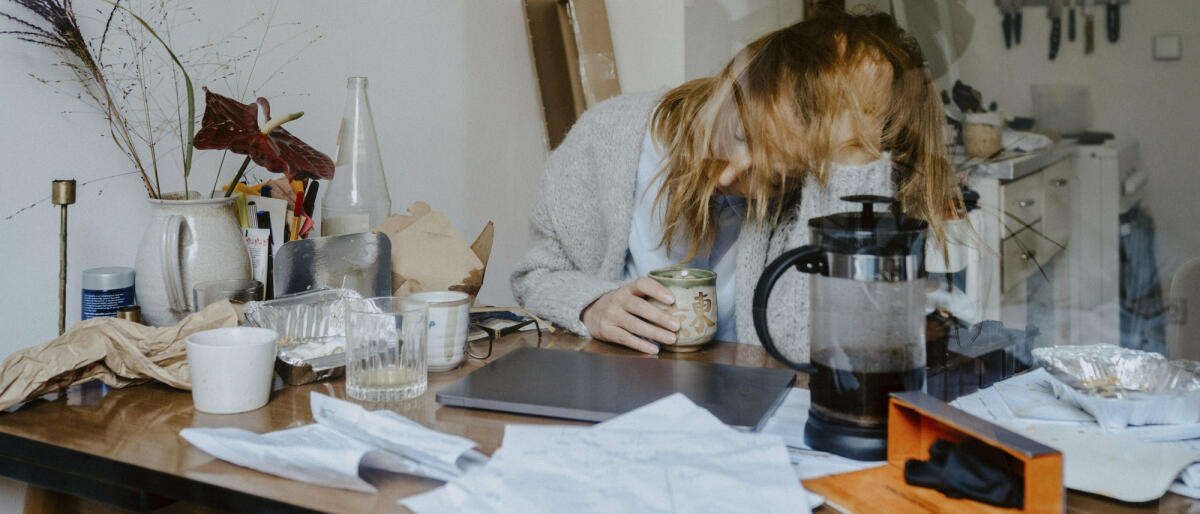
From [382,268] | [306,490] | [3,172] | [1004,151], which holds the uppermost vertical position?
[1004,151]

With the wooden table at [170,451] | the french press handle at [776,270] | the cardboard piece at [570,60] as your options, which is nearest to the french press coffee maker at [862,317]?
the french press handle at [776,270]

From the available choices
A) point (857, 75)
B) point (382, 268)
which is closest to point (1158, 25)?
point (857, 75)

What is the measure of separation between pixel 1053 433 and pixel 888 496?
0.19 meters

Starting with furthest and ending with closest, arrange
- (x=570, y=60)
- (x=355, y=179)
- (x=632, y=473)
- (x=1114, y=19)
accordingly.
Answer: (x=570, y=60) → (x=1114, y=19) → (x=355, y=179) → (x=632, y=473)

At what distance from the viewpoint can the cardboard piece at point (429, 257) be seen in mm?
1118

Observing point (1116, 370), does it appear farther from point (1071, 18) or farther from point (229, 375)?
point (1071, 18)

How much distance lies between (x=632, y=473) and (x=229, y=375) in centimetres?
40

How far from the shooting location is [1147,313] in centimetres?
158

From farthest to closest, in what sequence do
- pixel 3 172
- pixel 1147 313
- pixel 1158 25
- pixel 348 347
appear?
1. pixel 1147 313
2. pixel 1158 25
3. pixel 3 172
4. pixel 348 347

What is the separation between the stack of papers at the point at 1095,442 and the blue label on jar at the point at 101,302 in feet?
2.95

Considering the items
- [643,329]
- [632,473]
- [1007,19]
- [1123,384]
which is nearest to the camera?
[632,473]

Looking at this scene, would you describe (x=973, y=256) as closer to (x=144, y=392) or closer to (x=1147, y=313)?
(x=1147, y=313)

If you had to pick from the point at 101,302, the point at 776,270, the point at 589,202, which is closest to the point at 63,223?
the point at 101,302

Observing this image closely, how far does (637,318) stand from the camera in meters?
0.98
